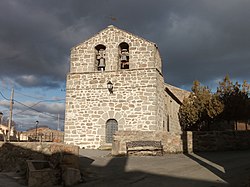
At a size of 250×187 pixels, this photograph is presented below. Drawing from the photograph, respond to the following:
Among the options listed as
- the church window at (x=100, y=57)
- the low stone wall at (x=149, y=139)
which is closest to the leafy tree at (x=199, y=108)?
the low stone wall at (x=149, y=139)

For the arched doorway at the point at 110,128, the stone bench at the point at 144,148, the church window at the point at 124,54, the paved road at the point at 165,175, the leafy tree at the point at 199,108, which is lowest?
the paved road at the point at 165,175

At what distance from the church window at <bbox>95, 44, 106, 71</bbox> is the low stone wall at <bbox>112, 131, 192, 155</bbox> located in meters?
5.87

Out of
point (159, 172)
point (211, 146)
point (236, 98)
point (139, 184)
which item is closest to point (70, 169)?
point (139, 184)

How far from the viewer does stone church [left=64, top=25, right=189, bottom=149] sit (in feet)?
51.0

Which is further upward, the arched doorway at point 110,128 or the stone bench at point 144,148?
the arched doorway at point 110,128

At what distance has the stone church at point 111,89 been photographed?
15.5 meters

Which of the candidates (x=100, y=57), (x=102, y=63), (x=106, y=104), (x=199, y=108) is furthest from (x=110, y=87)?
(x=199, y=108)

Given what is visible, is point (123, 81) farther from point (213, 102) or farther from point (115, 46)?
point (213, 102)

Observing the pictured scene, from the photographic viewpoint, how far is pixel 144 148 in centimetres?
1212

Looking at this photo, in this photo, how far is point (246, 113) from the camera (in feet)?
64.6

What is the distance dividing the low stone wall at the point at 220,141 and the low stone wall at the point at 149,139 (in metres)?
0.88

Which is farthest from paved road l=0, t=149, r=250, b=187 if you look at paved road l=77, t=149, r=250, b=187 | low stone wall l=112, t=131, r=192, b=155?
low stone wall l=112, t=131, r=192, b=155

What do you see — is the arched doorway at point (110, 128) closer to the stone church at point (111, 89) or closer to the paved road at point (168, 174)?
the stone church at point (111, 89)

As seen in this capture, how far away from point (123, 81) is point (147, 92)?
1678mm
